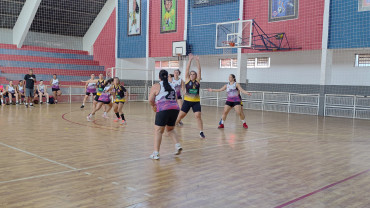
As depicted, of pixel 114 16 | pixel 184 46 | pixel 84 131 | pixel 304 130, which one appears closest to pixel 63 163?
pixel 84 131

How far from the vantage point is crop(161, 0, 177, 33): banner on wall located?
23172 millimetres

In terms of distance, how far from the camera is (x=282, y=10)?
708 inches

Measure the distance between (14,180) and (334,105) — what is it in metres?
15.3

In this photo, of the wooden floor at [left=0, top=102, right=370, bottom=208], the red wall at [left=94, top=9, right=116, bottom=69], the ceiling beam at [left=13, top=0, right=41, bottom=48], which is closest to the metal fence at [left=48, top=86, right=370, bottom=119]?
the red wall at [left=94, top=9, right=116, bottom=69]

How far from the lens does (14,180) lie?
4863mm

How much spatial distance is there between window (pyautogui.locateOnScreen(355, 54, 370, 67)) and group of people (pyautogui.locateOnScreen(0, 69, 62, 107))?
16821 mm

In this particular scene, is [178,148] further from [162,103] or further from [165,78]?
[165,78]

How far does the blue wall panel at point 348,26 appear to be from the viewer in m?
15.4

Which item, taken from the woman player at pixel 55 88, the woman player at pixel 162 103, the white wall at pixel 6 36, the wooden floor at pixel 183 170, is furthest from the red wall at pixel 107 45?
the woman player at pixel 162 103

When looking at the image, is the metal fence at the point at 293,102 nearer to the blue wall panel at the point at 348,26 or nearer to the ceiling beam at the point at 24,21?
the blue wall panel at the point at 348,26

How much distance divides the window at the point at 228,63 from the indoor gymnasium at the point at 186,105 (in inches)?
3.1

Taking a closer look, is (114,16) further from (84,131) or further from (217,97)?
(84,131)

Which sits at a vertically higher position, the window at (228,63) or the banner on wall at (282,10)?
the banner on wall at (282,10)

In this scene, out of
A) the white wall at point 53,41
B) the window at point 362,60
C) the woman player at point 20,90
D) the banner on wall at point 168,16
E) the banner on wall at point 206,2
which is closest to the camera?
the window at point 362,60
